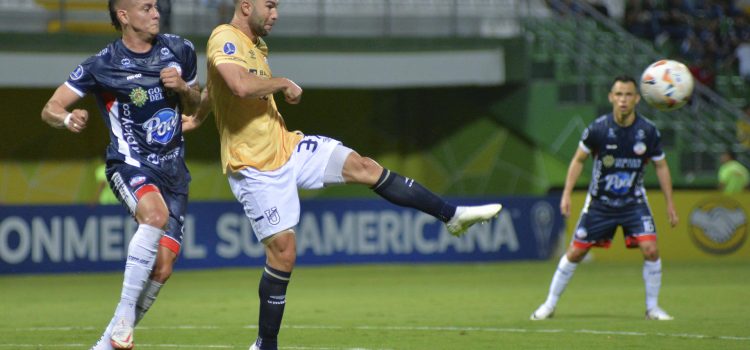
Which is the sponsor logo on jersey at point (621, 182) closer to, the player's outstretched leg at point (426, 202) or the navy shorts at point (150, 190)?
the player's outstretched leg at point (426, 202)

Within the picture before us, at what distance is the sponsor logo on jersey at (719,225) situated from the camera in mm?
21828

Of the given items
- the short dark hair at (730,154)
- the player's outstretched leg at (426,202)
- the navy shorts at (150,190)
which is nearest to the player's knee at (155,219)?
the navy shorts at (150,190)

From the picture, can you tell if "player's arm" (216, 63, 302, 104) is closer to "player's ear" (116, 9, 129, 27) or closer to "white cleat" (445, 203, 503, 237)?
"player's ear" (116, 9, 129, 27)

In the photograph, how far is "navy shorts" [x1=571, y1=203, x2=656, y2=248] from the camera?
11703 millimetres

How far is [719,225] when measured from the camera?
22.0 m

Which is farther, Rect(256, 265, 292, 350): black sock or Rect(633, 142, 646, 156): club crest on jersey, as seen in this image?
Rect(633, 142, 646, 156): club crest on jersey

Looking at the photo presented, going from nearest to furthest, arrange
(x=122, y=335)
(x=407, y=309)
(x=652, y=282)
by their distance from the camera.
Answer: (x=122, y=335) < (x=652, y=282) < (x=407, y=309)

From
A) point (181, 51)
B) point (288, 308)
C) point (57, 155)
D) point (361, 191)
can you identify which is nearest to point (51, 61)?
point (57, 155)

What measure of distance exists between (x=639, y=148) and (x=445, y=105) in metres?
14.8

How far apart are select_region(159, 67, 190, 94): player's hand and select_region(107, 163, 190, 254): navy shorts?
0.53m

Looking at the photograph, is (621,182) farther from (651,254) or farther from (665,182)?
(651,254)

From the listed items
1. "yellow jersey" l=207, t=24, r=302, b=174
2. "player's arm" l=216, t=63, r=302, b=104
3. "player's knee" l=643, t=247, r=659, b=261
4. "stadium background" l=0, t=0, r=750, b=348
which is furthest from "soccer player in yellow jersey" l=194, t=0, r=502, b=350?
"stadium background" l=0, t=0, r=750, b=348

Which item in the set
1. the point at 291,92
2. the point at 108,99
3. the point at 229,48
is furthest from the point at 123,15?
the point at 291,92

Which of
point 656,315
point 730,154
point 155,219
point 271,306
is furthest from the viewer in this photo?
point 730,154
